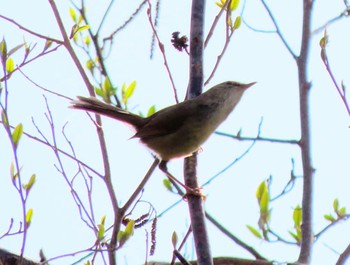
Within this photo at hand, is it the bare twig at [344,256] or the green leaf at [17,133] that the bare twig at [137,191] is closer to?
the green leaf at [17,133]

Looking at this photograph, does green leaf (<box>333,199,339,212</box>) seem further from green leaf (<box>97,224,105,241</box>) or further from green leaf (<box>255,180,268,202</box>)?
green leaf (<box>97,224,105,241</box>)

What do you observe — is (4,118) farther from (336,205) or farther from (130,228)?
(336,205)

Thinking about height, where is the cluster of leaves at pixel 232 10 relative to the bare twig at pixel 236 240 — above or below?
above

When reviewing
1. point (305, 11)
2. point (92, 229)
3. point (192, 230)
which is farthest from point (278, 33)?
point (92, 229)

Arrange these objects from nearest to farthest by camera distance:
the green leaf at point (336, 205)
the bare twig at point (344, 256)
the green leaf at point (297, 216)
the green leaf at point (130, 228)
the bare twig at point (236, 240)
→ the bare twig at point (344, 256), the bare twig at point (236, 240), the green leaf at point (130, 228), the green leaf at point (297, 216), the green leaf at point (336, 205)

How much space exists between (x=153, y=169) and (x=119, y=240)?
408 millimetres

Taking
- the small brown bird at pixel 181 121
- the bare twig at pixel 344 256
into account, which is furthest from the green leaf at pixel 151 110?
the bare twig at pixel 344 256

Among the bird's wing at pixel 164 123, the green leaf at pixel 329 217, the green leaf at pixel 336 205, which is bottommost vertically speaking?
the green leaf at pixel 329 217

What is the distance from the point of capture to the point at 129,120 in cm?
470

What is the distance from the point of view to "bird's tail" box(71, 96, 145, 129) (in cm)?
439

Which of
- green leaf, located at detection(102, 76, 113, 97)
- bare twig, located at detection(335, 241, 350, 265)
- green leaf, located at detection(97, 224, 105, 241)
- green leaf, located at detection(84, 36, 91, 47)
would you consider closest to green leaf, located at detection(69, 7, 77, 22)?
green leaf, located at detection(84, 36, 91, 47)

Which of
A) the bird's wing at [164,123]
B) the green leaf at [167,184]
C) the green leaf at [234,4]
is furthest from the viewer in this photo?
the bird's wing at [164,123]

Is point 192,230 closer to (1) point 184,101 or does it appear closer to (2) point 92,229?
(2) point 92,229

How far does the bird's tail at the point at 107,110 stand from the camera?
4.39 m
